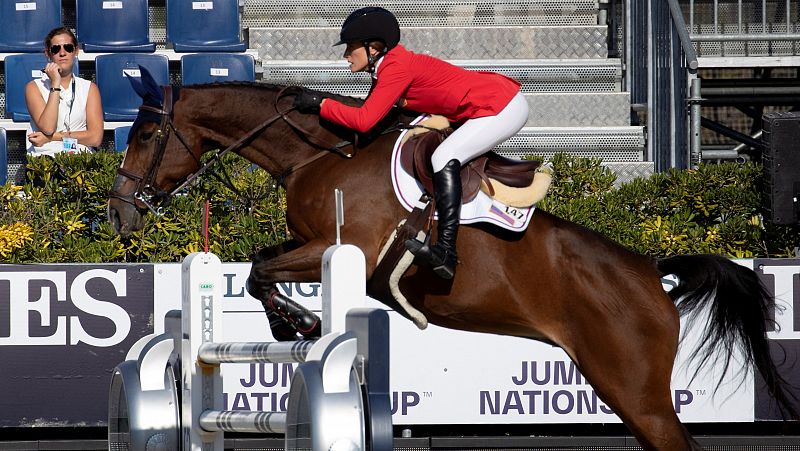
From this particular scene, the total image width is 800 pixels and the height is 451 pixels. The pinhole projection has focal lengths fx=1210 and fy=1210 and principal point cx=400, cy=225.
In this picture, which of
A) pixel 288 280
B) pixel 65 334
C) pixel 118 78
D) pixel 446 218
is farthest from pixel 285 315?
pixel 118 78

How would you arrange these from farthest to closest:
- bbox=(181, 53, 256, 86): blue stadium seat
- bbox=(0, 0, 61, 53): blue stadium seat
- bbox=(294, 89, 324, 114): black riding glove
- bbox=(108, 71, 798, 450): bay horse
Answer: bbox=(0, 0, 61, 53): blue stadium seat → bbox=(181, 53, 256, 86): blue stadium seat → bbox=(294, 89, 324, 114): black riding glove → bbox=(108, 71, 798, 450): bay horse

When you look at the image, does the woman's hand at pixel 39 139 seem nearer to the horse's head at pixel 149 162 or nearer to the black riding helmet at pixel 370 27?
the horse's head at pixel 149 162

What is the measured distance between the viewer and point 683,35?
28.1 ft

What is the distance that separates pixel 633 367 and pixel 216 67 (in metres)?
4.91

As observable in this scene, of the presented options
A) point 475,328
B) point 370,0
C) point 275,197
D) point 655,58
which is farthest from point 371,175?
point 370,0

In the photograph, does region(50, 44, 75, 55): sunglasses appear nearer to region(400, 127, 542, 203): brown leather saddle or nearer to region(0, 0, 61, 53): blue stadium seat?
region(0, 0, 61, 53): blue stadium seat

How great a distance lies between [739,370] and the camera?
6.81 meters

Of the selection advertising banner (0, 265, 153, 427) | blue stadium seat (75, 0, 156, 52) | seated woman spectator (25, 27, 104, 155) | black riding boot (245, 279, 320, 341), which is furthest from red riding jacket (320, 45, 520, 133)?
blue stadium seat (75, 0, 156, 52)

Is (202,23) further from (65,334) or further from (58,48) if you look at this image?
(65,334)

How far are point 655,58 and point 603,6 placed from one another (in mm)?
1300

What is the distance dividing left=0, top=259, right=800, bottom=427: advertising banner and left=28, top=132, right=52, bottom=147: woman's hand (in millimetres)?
1870

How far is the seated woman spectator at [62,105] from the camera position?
8.23 metres

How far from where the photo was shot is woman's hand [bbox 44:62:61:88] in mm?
8250

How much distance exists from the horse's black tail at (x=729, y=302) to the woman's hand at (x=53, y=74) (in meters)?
4.47
